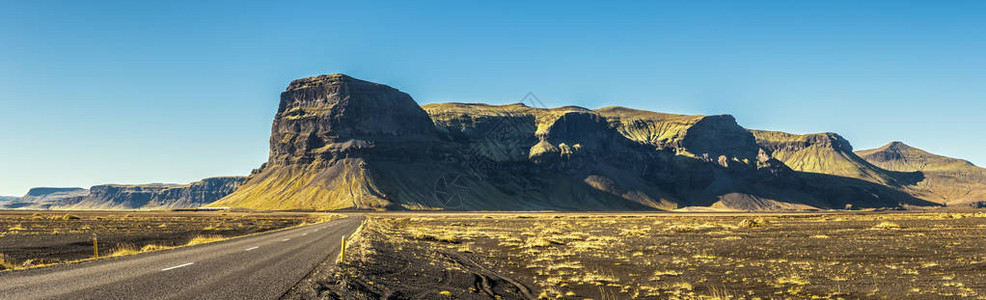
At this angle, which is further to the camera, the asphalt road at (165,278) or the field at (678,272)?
the field at (678,272)

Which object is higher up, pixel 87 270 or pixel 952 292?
pixel 87 270

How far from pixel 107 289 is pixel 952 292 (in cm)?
2293

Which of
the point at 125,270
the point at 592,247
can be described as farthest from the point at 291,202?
the point at 125,270

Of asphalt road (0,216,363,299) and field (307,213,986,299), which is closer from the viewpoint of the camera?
asphalt road (0,216,363,299)

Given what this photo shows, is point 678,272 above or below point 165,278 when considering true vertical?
below

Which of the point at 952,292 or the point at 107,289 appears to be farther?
the point at 952,292

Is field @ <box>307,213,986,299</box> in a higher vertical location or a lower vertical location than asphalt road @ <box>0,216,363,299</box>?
lower

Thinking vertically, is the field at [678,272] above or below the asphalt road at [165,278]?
below

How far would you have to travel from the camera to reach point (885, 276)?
20781 millimetres

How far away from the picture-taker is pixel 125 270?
17.1 meters

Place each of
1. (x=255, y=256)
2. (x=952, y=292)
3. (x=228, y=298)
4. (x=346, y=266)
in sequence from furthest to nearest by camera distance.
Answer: (x=255, y=256) < (x=346, y=266) < (x=952, y=292) < (x=228, y=298)

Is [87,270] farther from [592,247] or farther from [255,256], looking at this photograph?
[592,247]

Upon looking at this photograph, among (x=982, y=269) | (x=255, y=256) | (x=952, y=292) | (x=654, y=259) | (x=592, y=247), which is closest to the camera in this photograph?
(x=952, y=292)

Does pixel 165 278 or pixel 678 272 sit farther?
pixel 678 272
